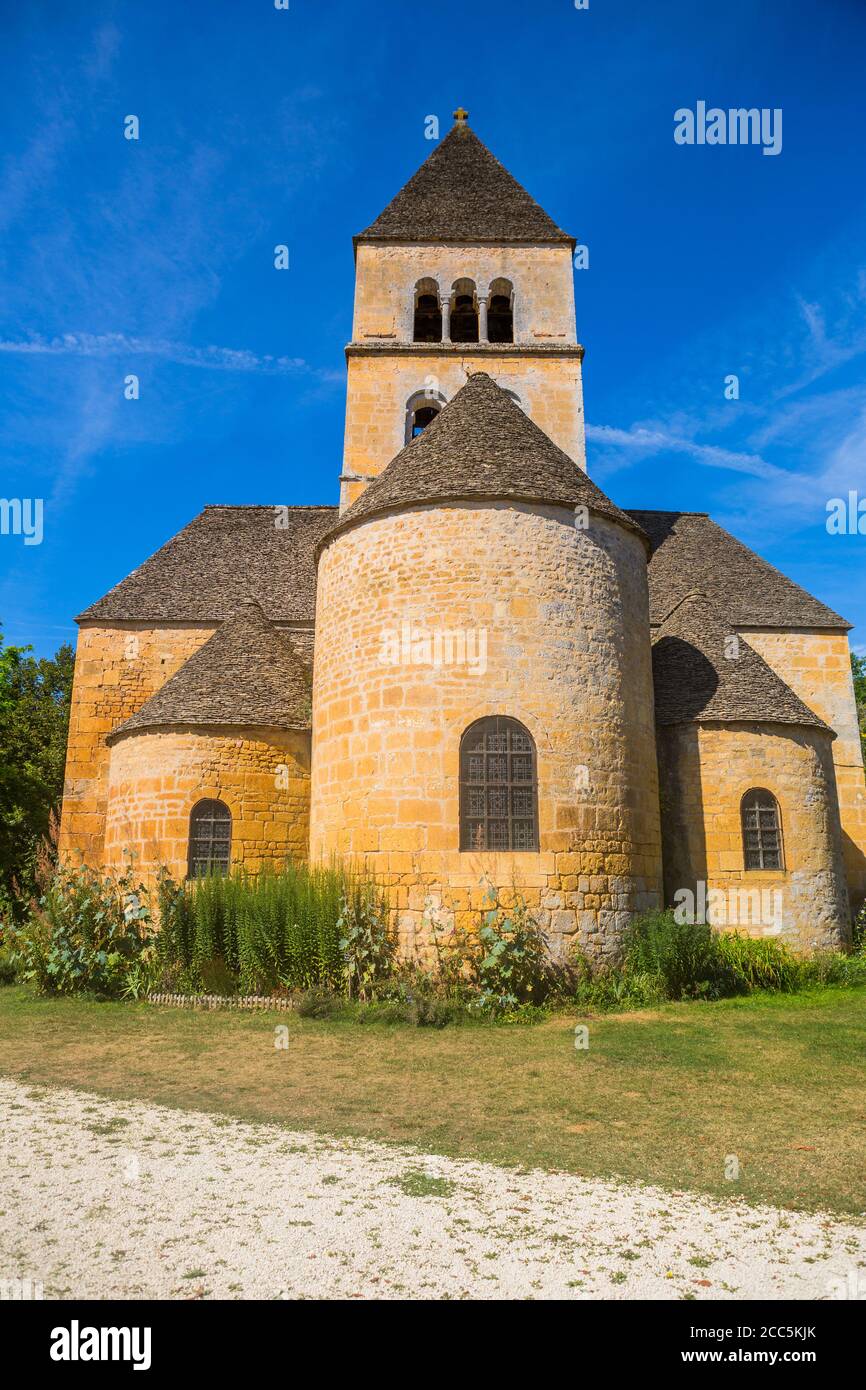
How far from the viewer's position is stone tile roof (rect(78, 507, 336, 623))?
1944 centimetres

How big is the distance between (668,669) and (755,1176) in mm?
11223

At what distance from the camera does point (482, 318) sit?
840 inches

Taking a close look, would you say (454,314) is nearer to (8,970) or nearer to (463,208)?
(463,208)

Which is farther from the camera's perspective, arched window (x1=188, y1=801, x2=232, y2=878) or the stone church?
arched window (x1=188, y1=801, x2=232, y2=878)

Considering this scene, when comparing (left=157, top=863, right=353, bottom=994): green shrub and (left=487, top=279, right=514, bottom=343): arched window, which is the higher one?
(left=487, top=279, right=514, bottom=343): arched window

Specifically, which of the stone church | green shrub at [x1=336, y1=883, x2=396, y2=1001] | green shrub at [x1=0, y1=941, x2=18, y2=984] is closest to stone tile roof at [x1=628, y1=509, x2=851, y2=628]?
the stone church

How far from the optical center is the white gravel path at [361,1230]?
358cm

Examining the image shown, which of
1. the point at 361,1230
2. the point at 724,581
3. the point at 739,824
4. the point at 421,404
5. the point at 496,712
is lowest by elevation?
the point at 361,1230

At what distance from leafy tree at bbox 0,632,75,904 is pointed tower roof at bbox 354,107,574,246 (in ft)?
50.8

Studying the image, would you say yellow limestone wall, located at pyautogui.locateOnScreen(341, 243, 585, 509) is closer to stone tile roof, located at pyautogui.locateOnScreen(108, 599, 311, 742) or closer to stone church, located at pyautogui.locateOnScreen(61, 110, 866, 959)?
stone church, located at pyautogui.locateOnScreen(61, 110, 866, 959)

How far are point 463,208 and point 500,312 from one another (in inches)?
121

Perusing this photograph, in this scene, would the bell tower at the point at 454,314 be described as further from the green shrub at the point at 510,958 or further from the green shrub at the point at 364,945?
the green shrub at the point at 510,958

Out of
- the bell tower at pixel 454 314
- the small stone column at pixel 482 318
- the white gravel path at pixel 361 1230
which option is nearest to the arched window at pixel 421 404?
the bell tower at pixel 454 314

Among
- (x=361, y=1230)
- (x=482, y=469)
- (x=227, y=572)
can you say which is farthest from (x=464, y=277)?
(x=361, y=1230)
